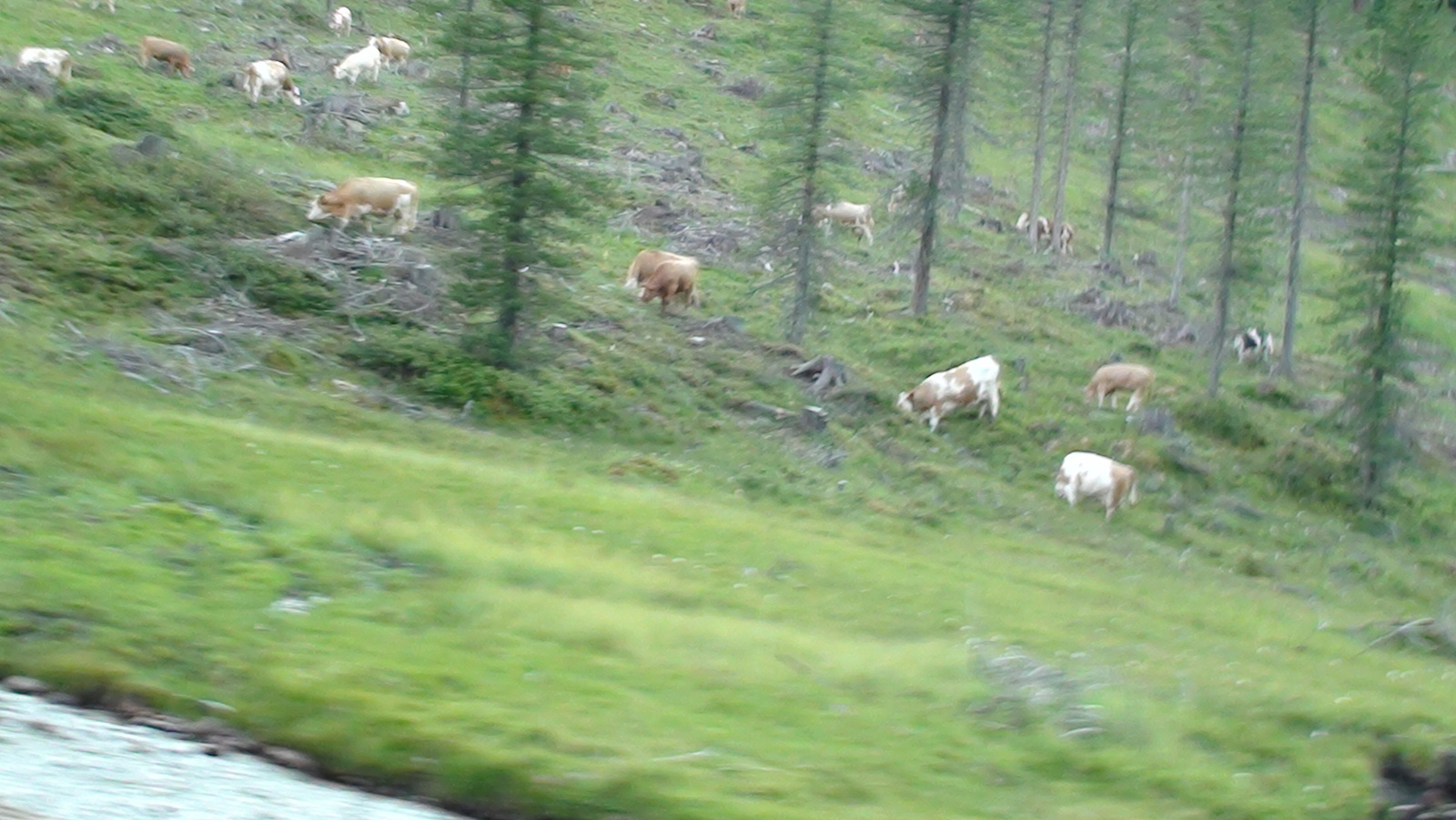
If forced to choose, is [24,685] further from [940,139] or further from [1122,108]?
[1122,108]

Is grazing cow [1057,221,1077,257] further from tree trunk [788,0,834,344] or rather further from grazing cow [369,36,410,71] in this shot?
grazing cow [369,36,410,71]

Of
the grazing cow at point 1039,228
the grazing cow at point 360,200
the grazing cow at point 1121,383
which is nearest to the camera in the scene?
the grazing cow at point 360,200

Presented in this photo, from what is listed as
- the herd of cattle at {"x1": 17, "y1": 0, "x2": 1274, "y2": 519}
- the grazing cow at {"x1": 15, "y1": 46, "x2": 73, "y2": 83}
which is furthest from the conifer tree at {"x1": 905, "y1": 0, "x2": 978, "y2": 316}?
the grazing cow at {"x1": 15, "y1": 46, "x2": 73, "y2": 83}

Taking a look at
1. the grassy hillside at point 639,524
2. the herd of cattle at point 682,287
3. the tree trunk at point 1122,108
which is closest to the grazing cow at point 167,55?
the herd of cattle at point 682,287

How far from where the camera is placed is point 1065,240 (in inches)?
2212

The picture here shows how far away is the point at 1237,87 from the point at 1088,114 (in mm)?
25415

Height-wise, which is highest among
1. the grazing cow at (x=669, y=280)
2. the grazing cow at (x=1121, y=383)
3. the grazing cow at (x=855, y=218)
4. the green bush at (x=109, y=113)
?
the grazing cow at (x=855, y=218)

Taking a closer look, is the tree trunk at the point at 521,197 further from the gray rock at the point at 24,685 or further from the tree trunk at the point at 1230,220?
the tree trunk at the point at 1230,220

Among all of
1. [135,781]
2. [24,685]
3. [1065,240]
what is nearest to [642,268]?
[24,685]

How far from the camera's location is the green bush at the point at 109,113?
1191 inches

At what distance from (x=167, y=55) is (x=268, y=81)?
3133 mm

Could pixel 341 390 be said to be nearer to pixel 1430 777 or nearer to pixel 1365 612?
pixel 1430 777

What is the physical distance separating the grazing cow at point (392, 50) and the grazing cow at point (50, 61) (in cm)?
1445

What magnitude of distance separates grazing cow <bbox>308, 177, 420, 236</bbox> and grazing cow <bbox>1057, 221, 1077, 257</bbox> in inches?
1278
